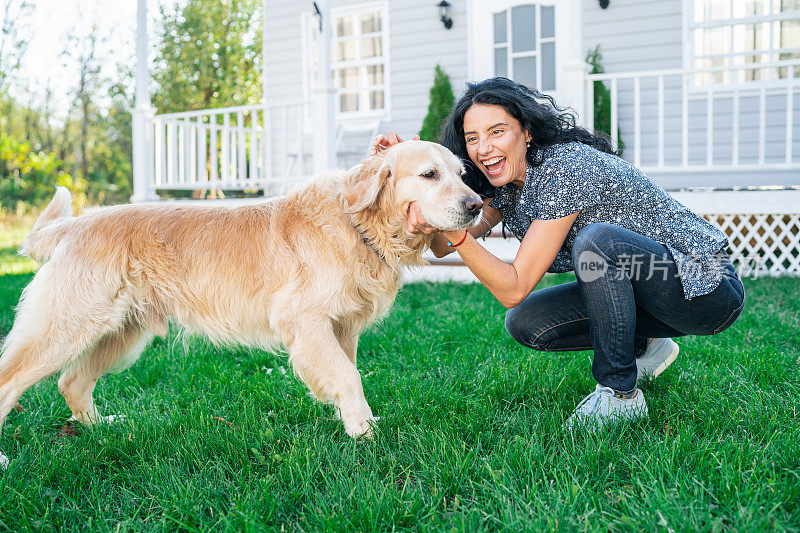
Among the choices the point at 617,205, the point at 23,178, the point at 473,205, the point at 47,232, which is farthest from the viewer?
the point at 23,178

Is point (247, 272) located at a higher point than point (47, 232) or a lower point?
lower

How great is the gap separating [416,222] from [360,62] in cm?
809

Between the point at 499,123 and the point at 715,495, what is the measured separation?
1.56m

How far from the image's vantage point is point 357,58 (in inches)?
391

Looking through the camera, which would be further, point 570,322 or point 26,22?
point 26,22

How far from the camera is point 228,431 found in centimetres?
230

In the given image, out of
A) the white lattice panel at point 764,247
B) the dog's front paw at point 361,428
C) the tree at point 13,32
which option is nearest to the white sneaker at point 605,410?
the dog's front paw at point 361,428

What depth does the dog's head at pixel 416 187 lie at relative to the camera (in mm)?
2283

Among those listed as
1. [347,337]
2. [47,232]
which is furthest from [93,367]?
[347,337]

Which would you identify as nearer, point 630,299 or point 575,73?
point 630,299

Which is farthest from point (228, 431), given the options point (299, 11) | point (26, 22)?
point (26, 22)

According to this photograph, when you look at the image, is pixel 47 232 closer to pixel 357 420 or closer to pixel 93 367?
pixel 93 367

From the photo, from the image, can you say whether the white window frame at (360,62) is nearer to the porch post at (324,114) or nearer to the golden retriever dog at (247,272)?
the porch post at (324,114)

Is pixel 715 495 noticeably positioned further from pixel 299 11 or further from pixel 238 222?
pixel 299 11
